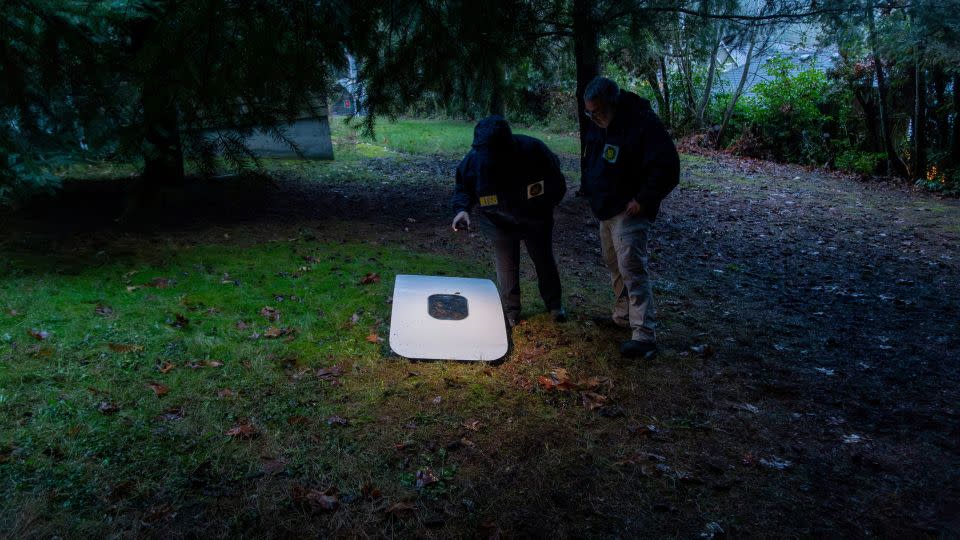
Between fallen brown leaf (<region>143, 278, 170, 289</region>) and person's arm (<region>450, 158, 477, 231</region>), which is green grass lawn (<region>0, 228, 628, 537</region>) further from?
person's arm (<region>450, 158, 477, 231</region>)

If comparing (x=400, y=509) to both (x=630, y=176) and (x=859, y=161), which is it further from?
(x=859, y=161)

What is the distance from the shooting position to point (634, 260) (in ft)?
14.7

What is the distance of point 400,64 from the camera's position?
3645 millimetres

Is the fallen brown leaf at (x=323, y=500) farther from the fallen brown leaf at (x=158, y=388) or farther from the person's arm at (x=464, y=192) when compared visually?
the person's arm at (x=464, y=192)

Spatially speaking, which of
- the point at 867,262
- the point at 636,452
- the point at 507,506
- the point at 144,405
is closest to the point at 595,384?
the point at 636,452

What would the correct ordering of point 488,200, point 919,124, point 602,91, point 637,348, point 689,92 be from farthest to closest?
point 689,92 < point 919,124 < point 488,200 < point 637,348 < point 602,91

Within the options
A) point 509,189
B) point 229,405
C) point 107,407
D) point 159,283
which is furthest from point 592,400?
point 159,283

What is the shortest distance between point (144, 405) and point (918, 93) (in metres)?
14.2

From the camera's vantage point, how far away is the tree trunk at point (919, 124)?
40.6 feet

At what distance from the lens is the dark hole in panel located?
4.88 metres

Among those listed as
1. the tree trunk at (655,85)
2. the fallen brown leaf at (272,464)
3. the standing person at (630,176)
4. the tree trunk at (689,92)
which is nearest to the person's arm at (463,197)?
the standing person at (630,176)

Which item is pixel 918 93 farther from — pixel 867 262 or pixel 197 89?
pixel 197 89

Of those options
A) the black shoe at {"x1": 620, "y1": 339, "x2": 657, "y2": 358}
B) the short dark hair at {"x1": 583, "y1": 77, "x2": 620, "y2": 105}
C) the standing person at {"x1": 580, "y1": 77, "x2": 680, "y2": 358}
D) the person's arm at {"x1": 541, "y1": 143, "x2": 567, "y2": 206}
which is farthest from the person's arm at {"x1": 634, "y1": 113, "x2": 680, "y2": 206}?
the black shoe at {"x1": 620, "y1": 339, "x2": 657, "y2": 358}

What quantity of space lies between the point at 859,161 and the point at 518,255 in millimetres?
12392
